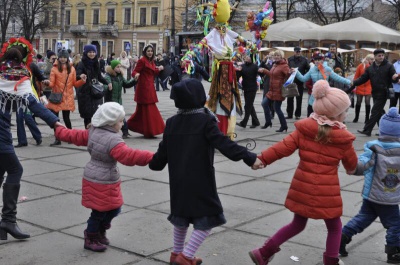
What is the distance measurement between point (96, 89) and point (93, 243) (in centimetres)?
657

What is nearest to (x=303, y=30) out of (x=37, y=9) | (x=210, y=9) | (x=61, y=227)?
(x=210, y=9)

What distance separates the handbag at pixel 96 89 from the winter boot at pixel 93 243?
6512 millimetres

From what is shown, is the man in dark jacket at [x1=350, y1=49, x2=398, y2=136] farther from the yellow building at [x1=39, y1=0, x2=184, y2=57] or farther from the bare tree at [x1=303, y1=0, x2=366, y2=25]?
the yellow building at [x1=39, y1=0, x2=184, y2=57]

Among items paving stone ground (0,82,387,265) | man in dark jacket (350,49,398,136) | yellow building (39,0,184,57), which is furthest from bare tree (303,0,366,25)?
paving stone ground (0,82,387,265)

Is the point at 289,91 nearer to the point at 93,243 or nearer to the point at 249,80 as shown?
the point at 249,80

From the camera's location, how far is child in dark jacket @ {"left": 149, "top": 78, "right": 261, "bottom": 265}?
181 inches

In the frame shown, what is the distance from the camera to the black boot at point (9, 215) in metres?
5.52

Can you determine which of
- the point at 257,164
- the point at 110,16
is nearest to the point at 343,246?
the point at 257,164

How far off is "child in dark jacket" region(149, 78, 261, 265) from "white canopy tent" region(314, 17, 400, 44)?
2662cm

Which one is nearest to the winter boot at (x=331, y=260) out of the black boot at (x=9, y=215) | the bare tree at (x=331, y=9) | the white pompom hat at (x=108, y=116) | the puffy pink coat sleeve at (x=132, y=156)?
the puffy pink coat sleeve at (x=132, y=156)

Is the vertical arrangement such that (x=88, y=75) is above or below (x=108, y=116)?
below

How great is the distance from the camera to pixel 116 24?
8425 cm

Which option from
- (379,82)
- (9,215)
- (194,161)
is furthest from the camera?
(379,82)

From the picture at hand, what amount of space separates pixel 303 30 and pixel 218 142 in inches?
1105
